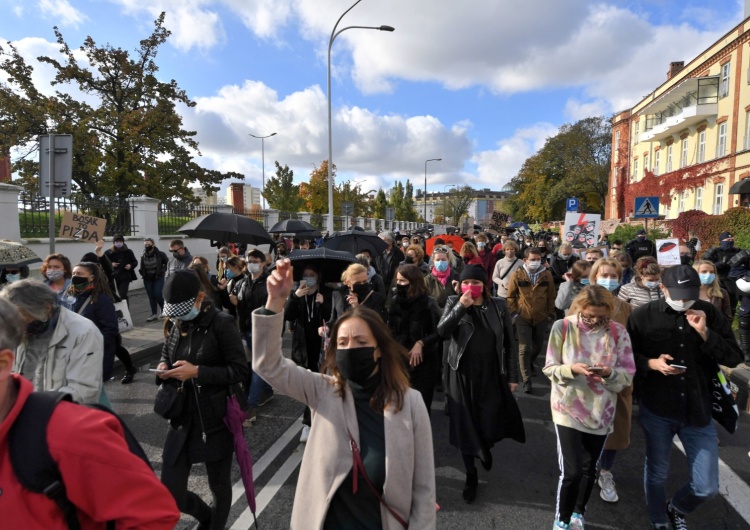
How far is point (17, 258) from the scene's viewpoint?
4938mm

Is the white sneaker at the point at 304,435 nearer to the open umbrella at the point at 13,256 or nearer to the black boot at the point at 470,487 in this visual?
the black boot at the point at 470,487

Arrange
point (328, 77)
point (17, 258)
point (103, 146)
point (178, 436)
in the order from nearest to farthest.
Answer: point (178, 436)
point (17, 258)
point (103, 146)
point (328, 77)

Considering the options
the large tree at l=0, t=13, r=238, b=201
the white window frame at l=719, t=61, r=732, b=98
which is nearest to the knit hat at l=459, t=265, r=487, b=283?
the large tree at l=0, t=13, r=238, b=201

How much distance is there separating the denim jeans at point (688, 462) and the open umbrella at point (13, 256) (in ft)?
19.5

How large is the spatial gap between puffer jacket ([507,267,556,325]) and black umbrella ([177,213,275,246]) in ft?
13.9

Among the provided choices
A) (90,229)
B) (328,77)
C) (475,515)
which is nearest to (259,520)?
(475,515)

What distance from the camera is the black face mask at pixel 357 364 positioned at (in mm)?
2104

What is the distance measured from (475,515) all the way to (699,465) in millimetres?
1489

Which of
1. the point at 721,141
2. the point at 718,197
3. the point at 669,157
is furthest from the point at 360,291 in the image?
the point at 669,157

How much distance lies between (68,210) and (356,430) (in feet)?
31.1

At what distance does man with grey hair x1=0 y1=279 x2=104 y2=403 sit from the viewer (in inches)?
101

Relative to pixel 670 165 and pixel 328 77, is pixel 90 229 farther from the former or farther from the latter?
pixel 670 165

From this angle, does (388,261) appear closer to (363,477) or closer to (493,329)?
(493,329)

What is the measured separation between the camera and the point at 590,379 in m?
3.06
